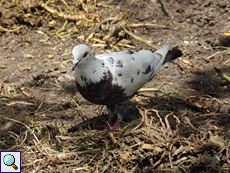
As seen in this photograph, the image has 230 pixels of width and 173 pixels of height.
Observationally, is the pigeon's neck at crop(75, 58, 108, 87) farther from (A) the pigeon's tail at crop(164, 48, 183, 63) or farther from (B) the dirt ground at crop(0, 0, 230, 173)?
(A) the pigeon's tail at crop(164, 48, 183, 63)

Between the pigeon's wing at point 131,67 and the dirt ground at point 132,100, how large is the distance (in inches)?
13.6

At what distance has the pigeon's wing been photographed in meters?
3.20

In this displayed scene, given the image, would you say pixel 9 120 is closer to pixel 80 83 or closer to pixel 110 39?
pixel 80 83

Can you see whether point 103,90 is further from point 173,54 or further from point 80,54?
point 173,54

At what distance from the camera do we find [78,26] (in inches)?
213

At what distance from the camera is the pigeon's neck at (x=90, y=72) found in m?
3.01

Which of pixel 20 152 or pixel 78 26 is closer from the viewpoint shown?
pixel 20 152

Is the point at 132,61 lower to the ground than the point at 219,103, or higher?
higher

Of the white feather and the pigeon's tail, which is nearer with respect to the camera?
the white feather

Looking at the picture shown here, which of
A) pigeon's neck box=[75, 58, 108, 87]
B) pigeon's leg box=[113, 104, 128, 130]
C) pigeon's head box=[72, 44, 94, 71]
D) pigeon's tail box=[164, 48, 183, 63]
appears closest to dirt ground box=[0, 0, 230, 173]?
pigeon's leg box=[113, 104, 128, 130]

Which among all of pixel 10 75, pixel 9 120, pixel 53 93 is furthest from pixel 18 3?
pixel 9 120

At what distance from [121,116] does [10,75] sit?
6.70 feet

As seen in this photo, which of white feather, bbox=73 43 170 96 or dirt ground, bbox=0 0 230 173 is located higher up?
white feather, bbox=73 43 170 96

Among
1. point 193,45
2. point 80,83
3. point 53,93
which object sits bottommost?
point 53,93
